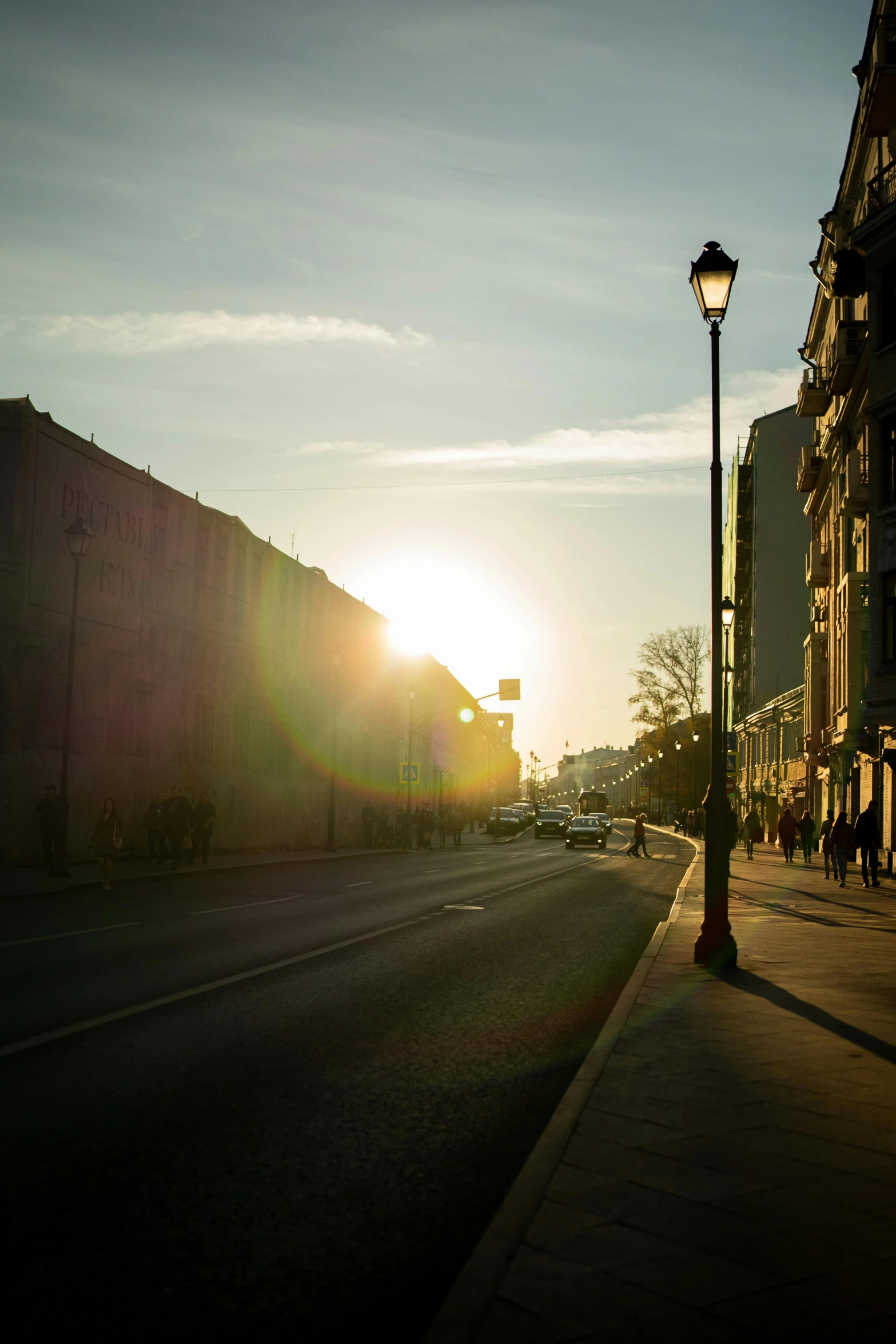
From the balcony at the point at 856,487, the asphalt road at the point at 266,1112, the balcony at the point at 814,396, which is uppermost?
the balcony at the point at 814,396

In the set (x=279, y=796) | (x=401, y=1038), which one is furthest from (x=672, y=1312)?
(x=279, y=796)

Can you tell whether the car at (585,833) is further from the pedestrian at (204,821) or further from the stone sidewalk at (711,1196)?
the stone sidewalk at (711,1196)

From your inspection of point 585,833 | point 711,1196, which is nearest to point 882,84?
point 711,1196

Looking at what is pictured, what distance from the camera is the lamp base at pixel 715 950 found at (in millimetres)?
12133

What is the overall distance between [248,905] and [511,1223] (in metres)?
15.0

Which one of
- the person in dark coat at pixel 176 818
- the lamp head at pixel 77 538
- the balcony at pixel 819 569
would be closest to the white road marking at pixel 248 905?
the lamp head at pixel 77 538

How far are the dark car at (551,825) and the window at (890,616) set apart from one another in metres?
43.7

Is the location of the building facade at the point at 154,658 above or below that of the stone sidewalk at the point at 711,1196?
above

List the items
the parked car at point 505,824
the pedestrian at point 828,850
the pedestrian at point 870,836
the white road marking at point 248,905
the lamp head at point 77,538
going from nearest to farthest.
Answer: the white road marking at point 248,905
the lamp head at point 77,538
the pedestrian at point 870,836
the pedestrian at point 828,850
the parked car at point 505,824

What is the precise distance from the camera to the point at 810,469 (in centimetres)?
4991

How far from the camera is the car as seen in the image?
193ft

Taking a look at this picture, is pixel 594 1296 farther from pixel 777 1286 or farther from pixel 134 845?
pixel 134 845

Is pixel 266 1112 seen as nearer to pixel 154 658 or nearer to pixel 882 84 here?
pixel 882 84

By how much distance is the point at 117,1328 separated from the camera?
3.53 meters
